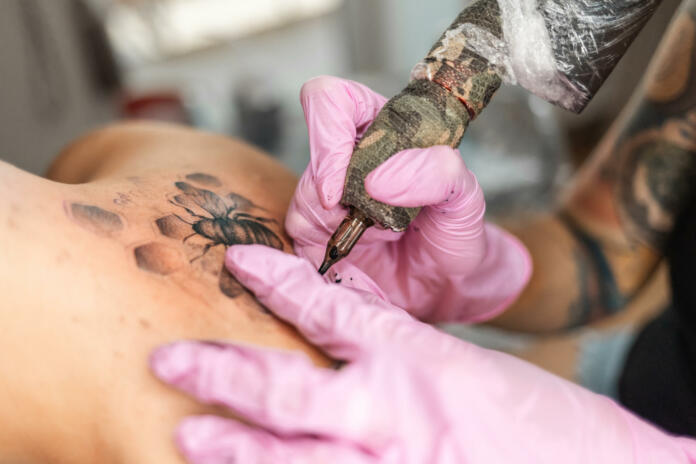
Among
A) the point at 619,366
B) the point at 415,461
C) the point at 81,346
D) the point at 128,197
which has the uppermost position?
the point at 128,197

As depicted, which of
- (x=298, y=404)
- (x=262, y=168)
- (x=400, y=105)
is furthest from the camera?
(x=262, y=168)

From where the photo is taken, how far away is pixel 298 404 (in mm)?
555

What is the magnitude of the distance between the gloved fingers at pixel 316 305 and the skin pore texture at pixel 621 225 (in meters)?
0.73

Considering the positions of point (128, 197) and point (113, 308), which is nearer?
point (113, 308)

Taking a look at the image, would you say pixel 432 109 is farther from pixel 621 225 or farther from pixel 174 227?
pixel 621 225

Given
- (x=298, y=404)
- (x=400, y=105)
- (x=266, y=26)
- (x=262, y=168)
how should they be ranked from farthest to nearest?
(x=266, y=26) → (x=262, y=168) → (x=400, y=105) → (x=298, y=404)

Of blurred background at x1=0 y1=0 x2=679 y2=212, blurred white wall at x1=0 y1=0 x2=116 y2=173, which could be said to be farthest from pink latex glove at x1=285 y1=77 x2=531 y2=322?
blurred white wall at x1=0 y1=0 x2=116 y2=173

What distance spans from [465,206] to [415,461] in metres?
0.37

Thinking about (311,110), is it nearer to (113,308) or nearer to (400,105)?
(400,105)

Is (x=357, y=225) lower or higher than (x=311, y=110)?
lower

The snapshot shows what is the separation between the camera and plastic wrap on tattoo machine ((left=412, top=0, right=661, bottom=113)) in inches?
28.6

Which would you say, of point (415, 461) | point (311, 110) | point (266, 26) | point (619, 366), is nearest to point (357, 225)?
point (311, 110)

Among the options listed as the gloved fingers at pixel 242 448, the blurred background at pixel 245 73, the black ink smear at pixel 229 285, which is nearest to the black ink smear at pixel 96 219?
the black ink smear at pixel 229 285

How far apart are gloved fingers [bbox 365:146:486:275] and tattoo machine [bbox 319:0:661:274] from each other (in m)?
0.02
